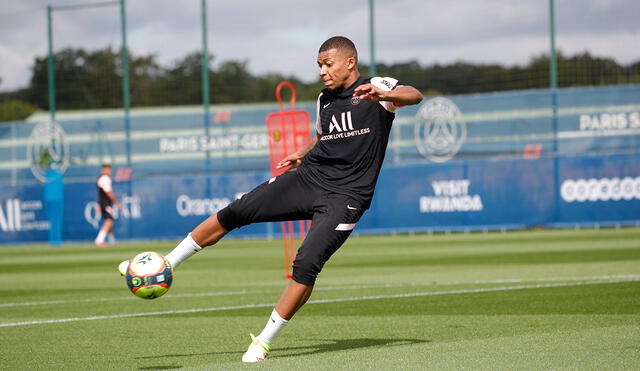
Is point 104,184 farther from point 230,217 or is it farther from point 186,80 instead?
point 230,217

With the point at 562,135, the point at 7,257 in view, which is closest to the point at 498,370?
the point at 7,257

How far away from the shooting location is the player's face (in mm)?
7297

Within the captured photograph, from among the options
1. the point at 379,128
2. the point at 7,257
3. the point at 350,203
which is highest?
the point at 379,128

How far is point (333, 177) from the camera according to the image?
24.2ft

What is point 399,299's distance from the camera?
36.4 ft

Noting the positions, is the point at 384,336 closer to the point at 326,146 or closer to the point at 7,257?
the point at 326,146

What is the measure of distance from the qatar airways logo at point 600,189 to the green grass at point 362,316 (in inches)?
288

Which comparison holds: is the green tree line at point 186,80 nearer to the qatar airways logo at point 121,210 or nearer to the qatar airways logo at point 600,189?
the qatar airways logo at point 600,189

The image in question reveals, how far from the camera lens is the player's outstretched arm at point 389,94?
678 centimetres

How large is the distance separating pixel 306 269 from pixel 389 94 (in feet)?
4.45

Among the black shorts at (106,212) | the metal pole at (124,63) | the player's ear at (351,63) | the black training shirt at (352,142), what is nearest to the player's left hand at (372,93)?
the black training shirt at (352,142)

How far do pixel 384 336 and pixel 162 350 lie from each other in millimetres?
1789

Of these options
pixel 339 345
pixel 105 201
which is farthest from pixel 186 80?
pixel 339 345

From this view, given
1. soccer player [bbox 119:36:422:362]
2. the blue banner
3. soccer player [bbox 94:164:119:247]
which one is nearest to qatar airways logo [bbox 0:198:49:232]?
the blue banner
